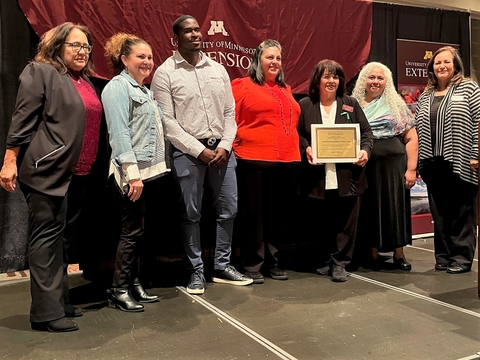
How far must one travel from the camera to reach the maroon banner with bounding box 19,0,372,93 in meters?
3.19

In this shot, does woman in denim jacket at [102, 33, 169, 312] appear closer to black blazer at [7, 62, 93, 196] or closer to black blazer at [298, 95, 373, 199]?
black blazer at [7, 62, 93, 196]

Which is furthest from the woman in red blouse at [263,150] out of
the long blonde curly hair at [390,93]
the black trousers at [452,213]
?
the black trousers at [452,213]

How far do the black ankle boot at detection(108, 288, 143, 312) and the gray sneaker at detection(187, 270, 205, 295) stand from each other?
387mm

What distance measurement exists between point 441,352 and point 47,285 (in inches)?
69.4

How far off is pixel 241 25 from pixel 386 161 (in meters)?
1.42

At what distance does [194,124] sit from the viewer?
9.51ft

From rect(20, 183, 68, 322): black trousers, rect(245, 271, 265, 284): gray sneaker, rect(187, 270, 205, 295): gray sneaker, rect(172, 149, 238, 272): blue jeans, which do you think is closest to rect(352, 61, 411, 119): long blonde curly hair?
rect(172, 149, 238, 272): blue jeans

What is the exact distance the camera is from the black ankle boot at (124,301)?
266cm

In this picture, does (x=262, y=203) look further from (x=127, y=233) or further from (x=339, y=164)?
(x=127, y=233)

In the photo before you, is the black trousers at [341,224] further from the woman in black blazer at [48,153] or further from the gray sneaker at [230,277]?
the woman in black blazer at [48,153]

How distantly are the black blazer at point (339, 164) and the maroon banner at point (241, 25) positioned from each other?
0.65 m

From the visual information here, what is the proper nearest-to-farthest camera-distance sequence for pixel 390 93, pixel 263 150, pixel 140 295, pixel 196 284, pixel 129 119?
pixel 129 119
pixel 140 295
pixel 196 284
pixel 263 150
pixel 390 93

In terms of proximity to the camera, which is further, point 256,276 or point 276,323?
point 256,276

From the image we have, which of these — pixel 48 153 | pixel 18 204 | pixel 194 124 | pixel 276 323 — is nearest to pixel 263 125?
pixel 194 124
